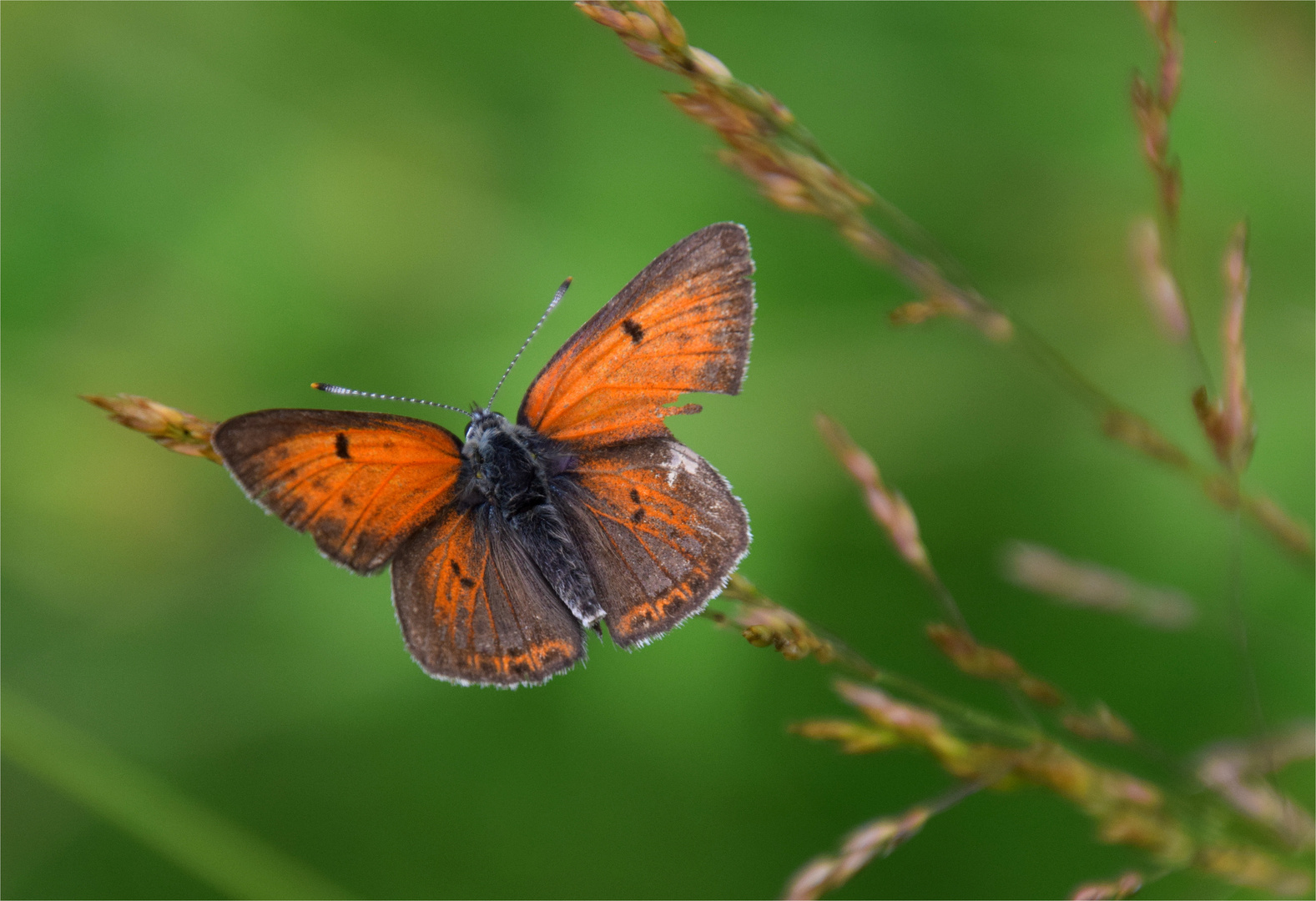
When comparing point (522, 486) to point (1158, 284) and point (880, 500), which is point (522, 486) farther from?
point (1158, 284)

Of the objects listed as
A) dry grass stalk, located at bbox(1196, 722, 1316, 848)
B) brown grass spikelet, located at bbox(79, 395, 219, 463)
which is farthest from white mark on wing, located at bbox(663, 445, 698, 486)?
dry grass stalk, located at bbox(1196, 722, 1316, 848)

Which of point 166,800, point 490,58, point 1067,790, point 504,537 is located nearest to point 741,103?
point 504,537

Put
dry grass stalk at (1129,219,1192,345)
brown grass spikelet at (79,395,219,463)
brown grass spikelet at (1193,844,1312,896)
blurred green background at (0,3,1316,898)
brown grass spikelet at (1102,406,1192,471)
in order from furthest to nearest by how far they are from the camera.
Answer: blurred green background at (0,3,1316,898) < dry grass stalk at (1129,219,1192,345) < brown grass spikelet at (1102,406,1192,471) < brown grass spikelet at (1193,844,1312,896) < brown grass spikelet at (79,395,219,463)

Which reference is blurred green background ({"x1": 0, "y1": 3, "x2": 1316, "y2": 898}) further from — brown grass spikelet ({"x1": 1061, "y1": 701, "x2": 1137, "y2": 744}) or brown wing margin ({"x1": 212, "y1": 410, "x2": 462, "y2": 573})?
brown grass spikelet ({"x1": 1061, "y1": 701, "x2": 1137, "y2": 744})

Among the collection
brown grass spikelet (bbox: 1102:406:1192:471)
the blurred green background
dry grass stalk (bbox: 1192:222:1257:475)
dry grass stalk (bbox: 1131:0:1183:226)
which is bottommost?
the blurred green background

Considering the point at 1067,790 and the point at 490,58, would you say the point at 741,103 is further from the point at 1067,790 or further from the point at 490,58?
the point at 490,58

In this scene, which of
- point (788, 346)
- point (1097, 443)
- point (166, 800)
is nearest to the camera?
point (166, 800)
